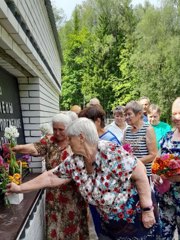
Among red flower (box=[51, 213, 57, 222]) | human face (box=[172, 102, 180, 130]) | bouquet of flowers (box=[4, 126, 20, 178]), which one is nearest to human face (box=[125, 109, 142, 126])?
human face (box=[172, 102, 180, 130])

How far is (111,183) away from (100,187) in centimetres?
8

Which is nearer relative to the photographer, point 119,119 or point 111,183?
point 111,183

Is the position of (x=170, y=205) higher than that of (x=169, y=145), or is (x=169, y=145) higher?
(x=169, y=145)

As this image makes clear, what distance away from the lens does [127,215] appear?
269cm

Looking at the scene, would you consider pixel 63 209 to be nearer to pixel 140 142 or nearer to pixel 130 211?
pixel 130 211

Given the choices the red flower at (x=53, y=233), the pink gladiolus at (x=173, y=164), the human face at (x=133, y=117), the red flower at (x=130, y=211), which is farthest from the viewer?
the human face at (x=133, y=117)

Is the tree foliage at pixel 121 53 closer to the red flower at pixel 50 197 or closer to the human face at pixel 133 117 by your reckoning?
the human face at pixel 133 117

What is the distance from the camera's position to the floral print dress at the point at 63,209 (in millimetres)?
3473

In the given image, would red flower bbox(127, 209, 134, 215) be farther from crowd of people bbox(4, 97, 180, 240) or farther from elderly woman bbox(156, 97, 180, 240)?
elderly woman bbox(156, 97, 180, 240)

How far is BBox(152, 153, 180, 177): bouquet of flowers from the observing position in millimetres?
3240

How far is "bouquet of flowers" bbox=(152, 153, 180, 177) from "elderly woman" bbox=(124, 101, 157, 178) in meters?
1.02

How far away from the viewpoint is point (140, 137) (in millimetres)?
4504

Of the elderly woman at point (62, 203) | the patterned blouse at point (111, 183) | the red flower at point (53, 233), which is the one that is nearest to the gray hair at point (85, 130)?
the patterned blouse at point (111, 183)

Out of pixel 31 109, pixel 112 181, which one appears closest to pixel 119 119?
pixel 31 109
